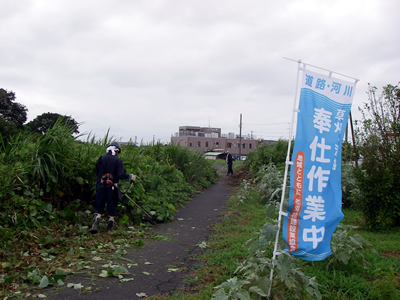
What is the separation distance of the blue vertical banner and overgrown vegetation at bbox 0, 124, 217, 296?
299 centimetres

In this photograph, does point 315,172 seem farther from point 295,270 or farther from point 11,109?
point 11,109

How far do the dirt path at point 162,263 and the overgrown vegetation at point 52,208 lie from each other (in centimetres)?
37

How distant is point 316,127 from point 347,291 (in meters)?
1.95

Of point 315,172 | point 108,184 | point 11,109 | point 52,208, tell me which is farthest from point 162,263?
point 11,109

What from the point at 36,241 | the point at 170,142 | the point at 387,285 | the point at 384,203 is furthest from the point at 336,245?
the point at 170,142

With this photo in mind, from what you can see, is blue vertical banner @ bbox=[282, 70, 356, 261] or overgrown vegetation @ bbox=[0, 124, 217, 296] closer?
blue vertical banner @ bbox=[282, 70, 356, 261]

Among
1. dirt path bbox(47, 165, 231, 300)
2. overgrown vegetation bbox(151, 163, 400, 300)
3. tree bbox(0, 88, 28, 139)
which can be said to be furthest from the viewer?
tree bbox(0, 88, 28, 139)

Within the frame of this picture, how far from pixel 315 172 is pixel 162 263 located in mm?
2944

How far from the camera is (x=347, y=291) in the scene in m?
3.53

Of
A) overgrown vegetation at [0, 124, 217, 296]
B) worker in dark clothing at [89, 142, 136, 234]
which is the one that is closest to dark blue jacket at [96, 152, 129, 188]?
worker in dark clothing at [89, 142, 136, 234]

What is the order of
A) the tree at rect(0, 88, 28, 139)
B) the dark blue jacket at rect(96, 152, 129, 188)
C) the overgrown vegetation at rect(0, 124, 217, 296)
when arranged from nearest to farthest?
the overgrown vegetation at rect(0, 124, 217, 296) → the dark blue jacket at rect(96, 152, 129, 188) → the tree at rect(0, 88, 28, 139)

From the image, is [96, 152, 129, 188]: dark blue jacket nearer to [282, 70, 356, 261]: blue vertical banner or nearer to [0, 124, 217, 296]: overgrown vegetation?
[0, 124, 217, 296]: overgrown vegetation

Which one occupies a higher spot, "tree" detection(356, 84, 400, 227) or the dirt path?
"tree" detection(356, 84, 400, 227)

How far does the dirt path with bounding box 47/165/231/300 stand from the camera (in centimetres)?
370
